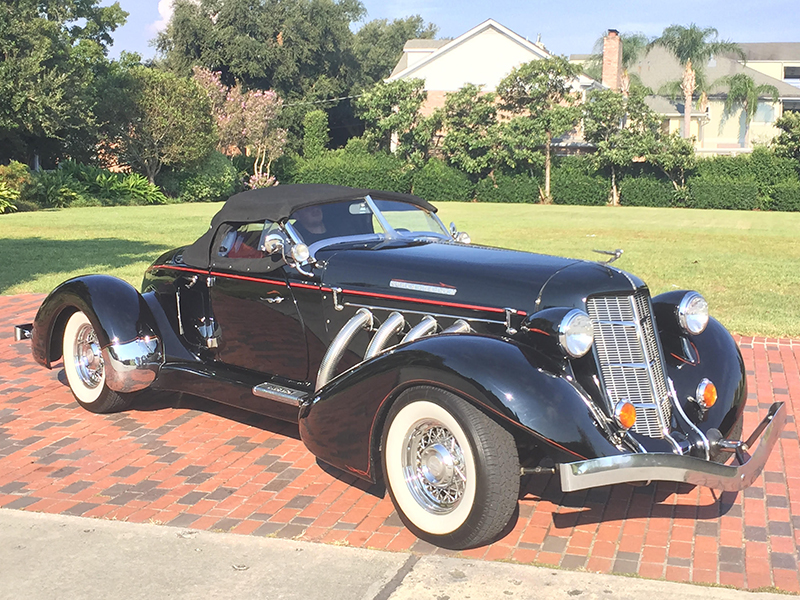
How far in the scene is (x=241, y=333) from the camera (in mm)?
5551

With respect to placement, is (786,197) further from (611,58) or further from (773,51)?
(773,51)

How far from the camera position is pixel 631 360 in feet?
14.0

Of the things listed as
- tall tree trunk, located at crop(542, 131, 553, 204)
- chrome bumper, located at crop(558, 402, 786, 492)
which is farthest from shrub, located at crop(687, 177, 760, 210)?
A: chrome bumper, located at crop(558, 402, 786, 492)

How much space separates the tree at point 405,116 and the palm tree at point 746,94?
2371cm

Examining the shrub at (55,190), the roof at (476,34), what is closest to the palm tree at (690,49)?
the roof at (476,34)

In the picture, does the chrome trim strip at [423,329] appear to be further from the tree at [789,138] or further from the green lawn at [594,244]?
the tree at [789,138]

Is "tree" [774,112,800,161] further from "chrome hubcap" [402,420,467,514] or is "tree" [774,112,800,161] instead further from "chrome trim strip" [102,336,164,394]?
"chrome hubcap" [402,420,467,514]

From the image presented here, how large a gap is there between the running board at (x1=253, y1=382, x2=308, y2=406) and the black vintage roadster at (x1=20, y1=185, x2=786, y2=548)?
2 cm

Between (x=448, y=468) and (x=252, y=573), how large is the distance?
1019mm

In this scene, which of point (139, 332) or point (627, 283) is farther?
point (139, 332)

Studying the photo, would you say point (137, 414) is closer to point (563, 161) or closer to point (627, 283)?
point (627, 283)


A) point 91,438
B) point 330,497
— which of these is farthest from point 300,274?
point 91,438

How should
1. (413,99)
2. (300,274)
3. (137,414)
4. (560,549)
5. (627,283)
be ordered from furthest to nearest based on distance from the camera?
(413,99), (137,414), (300,274), (627,283), (560,549)

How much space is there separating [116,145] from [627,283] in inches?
1416
